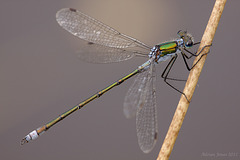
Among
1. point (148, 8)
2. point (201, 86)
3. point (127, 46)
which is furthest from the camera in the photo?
point (148, 8)

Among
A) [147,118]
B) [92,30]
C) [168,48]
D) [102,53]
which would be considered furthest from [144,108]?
[92,30]

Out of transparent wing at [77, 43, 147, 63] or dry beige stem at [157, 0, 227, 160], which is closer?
dry beige stem at [157, 0, 227, 160]

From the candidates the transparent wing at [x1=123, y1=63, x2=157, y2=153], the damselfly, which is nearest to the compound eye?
the damselfly

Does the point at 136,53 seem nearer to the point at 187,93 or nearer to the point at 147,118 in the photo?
the point at 147,118

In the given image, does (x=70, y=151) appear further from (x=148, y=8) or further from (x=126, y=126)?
(x=148, y=8)

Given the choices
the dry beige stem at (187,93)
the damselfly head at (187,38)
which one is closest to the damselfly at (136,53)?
the damselfly head at (187,38)

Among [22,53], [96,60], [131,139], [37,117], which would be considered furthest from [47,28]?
[131,139]

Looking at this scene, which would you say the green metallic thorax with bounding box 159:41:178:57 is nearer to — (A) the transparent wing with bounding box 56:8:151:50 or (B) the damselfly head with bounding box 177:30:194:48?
(B) the damselfly head with bounding box 177:30:194:48
